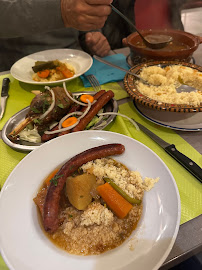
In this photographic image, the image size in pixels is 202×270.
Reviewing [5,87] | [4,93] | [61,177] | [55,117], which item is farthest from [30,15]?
[61,177]

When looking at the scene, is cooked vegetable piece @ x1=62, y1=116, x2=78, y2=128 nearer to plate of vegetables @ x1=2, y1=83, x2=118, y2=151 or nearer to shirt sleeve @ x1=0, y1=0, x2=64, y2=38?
plate of vegetables @ x1=2, y1=83, x2=118, y2=151

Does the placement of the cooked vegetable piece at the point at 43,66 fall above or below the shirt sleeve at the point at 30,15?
below

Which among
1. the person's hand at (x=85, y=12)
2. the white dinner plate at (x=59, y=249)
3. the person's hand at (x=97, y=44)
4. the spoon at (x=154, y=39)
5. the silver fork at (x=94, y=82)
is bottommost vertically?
the white dinner plate at (x=59, y=249)

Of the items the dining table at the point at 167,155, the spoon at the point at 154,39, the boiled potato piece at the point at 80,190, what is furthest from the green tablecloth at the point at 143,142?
the spoon at the point at 154,39

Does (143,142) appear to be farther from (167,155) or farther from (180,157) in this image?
(180,157)

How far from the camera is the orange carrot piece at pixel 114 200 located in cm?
118

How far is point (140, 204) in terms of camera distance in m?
1.21

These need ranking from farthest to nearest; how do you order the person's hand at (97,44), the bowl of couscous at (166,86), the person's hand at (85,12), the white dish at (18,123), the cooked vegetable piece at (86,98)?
1. the person's hand at (97,44)
2. the person's hand at (85,12)
3. the cooked vegetable piece at (86,98)
4. the bowl of couscous at (166,86)
5. the white dish at (18,123)

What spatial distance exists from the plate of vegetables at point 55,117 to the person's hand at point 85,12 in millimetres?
1130

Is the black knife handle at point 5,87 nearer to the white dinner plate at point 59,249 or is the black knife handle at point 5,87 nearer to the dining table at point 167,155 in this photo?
the dining table at point 167,155

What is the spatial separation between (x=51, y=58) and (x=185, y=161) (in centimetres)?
224

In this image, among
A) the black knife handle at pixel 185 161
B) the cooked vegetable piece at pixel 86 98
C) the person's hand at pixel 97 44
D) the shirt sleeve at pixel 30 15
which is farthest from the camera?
the person's hand at pixel 97 44

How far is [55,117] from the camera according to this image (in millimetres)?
1839

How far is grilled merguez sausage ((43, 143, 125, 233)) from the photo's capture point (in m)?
1.11
